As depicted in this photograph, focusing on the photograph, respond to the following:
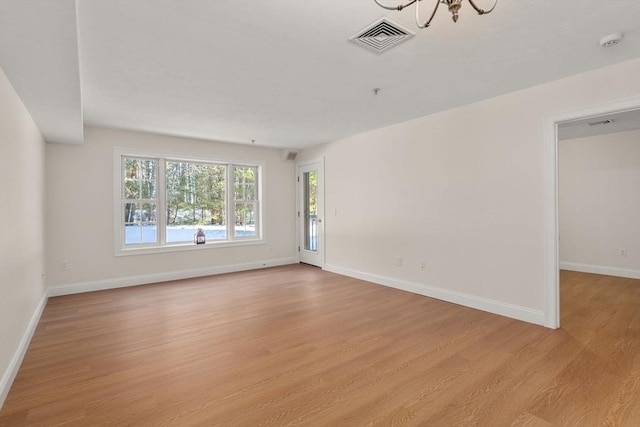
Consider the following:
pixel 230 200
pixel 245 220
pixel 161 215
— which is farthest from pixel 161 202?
pixel 245 220

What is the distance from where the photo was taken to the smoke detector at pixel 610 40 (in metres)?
2.31

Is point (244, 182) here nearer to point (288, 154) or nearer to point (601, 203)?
point (288, 154)

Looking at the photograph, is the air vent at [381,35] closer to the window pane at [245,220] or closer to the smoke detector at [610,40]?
the smoke detector at [610,40]

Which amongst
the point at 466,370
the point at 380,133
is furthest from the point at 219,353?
the point at 380,133

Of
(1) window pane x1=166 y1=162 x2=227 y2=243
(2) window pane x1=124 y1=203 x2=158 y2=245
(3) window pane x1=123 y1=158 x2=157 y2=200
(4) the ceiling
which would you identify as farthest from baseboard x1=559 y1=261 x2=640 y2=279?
(3) window pane x1=123 y1=158 x2=157 y2=200

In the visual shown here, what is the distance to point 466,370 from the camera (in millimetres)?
2369

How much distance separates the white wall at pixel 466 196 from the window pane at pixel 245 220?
2.09 m

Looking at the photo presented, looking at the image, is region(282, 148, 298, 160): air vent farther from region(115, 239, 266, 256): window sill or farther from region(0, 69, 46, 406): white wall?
region(0, 69, 46, 406): white wall

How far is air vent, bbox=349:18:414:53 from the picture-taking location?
2123 mm

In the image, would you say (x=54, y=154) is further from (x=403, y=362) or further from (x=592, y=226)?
(x=592, y=226)

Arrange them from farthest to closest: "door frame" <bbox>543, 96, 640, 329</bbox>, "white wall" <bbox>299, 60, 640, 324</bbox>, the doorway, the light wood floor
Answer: the doorway, "white wall" <bbox>299, 60, 640, 324</bbox>, "door frame" <bbox>543, 96, 640, 329</bbox>, the light wood floor

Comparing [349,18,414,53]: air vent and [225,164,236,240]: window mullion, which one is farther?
[225,164,236,240]: window mullion

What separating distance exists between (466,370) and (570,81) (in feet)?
9.40

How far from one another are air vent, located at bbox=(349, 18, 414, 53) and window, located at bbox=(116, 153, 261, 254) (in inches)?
167
